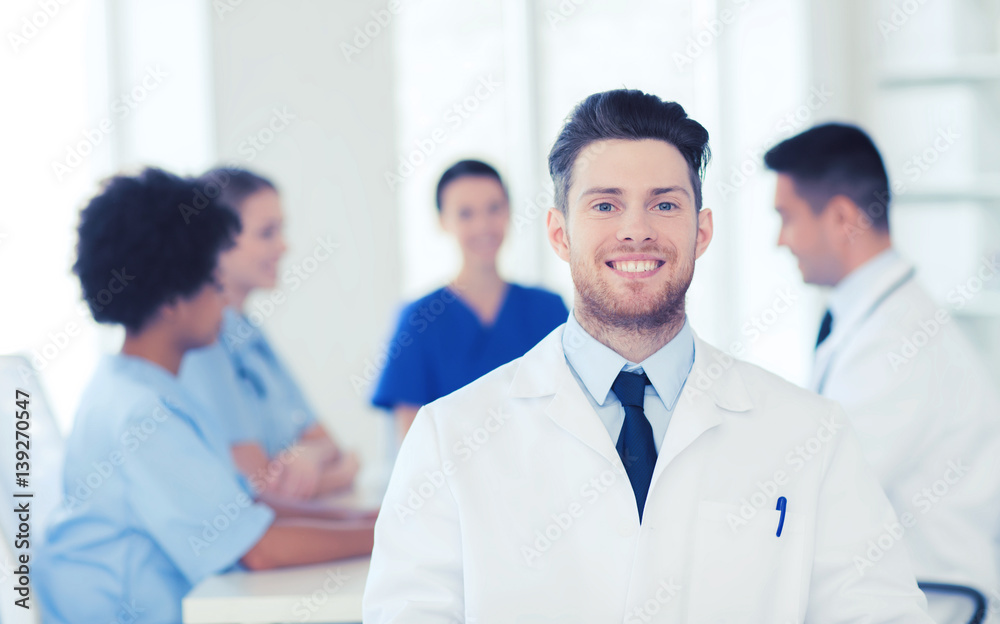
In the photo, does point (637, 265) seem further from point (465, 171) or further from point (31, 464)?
point (465, 171)

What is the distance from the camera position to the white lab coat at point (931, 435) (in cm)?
208

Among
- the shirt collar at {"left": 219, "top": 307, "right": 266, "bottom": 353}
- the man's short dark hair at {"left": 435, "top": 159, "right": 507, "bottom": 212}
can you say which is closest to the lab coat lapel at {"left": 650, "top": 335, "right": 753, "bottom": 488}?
the man's short dark hair at {"left": 435, "top": 159, "right": 507, "bottom": 212}

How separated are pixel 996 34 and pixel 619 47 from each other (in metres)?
1.95

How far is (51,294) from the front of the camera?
3.76 metres

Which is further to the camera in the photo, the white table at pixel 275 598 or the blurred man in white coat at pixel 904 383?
the blurred man in white coat at pixel 904 383

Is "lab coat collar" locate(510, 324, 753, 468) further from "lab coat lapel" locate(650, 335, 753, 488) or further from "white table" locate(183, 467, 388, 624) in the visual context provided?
"white table" locate(183, 467, 388, 624)

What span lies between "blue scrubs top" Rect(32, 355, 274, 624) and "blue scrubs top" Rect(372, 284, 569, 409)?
96 cm

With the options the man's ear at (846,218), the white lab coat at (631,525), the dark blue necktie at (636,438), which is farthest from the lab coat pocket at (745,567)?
the man's ear at (846,218)

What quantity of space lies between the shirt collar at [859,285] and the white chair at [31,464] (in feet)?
6.88

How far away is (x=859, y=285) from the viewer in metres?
2.39

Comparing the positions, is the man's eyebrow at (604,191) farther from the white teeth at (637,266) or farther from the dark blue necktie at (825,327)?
the dark blue necktie at (825,327)

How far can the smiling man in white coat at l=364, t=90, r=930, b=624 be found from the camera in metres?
1.43

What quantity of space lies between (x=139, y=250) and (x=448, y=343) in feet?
3.56

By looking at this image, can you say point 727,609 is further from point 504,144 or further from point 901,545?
point 504,144
